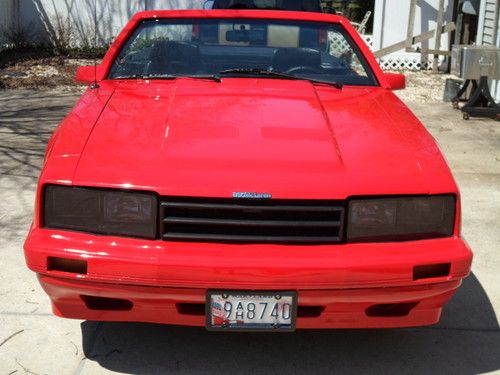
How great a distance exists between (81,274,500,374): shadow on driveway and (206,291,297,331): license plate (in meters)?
0.44

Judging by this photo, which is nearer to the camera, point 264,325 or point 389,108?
point 264,325

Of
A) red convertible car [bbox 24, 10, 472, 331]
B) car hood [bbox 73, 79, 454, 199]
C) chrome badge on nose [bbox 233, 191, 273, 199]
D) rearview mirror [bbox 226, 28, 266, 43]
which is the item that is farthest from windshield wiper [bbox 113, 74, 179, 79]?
chrome badge on nose [bbox 233, 191, 273, 199]

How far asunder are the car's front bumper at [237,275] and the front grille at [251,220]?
0.14 feet

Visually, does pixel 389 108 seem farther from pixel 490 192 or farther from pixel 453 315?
pixel 490 192

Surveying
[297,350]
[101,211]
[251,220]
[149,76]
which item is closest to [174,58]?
[149,76]

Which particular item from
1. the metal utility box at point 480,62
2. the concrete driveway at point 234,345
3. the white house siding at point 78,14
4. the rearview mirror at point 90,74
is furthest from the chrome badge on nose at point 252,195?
the white house siding at point 78,14

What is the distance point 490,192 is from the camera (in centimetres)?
610

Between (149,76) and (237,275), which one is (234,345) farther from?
(149,76)

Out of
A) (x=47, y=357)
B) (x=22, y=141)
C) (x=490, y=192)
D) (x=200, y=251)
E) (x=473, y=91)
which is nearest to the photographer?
(x=200, y=251)

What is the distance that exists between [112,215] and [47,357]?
88 cm

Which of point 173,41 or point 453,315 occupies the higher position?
point 173,41

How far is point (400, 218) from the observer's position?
2996 mm

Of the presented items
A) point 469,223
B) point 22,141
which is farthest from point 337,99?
point 22,141

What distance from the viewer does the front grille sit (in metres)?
2.89
